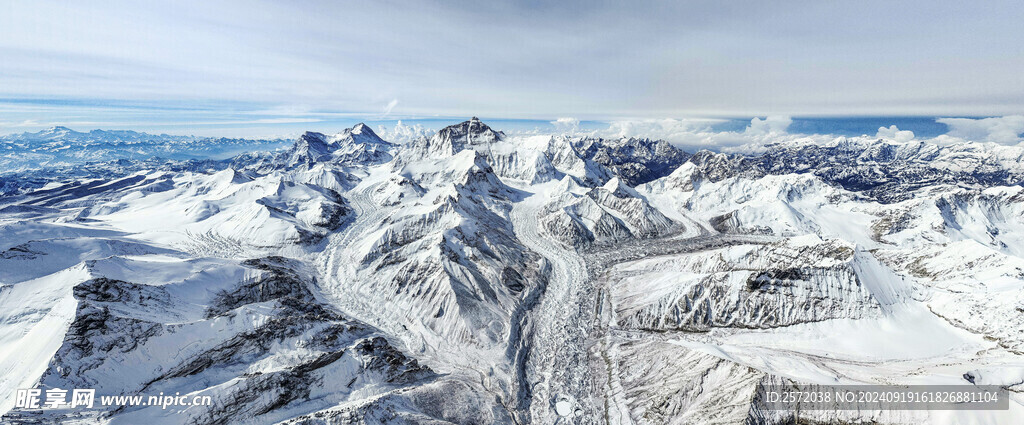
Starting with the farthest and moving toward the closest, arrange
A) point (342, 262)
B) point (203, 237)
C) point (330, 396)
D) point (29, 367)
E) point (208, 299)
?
1. point (203, 237)
2. point (342, 262)
3. point (208, 299)
4. point (330, 396)
5. point (29, 367)

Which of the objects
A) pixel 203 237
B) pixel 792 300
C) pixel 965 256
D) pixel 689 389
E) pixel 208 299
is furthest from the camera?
pixel 203 237

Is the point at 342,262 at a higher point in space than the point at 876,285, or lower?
lower

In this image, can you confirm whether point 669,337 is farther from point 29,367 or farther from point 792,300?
point 29,367

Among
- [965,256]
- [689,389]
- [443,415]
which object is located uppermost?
[965,256]

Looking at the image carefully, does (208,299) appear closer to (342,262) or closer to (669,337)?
(342,262)

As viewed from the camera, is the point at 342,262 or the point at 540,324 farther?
the point at 342,262

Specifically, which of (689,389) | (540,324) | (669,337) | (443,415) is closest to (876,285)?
(669,337)

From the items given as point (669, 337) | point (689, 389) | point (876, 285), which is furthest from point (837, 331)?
point (689, 389)

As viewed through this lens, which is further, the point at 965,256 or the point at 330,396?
the point at 965,256

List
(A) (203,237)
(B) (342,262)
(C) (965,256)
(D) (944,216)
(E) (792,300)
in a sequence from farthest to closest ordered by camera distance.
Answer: (D) (944,216), (A) (203,237), (B) (342,262), (C) (965,256), (E) (792,300)
